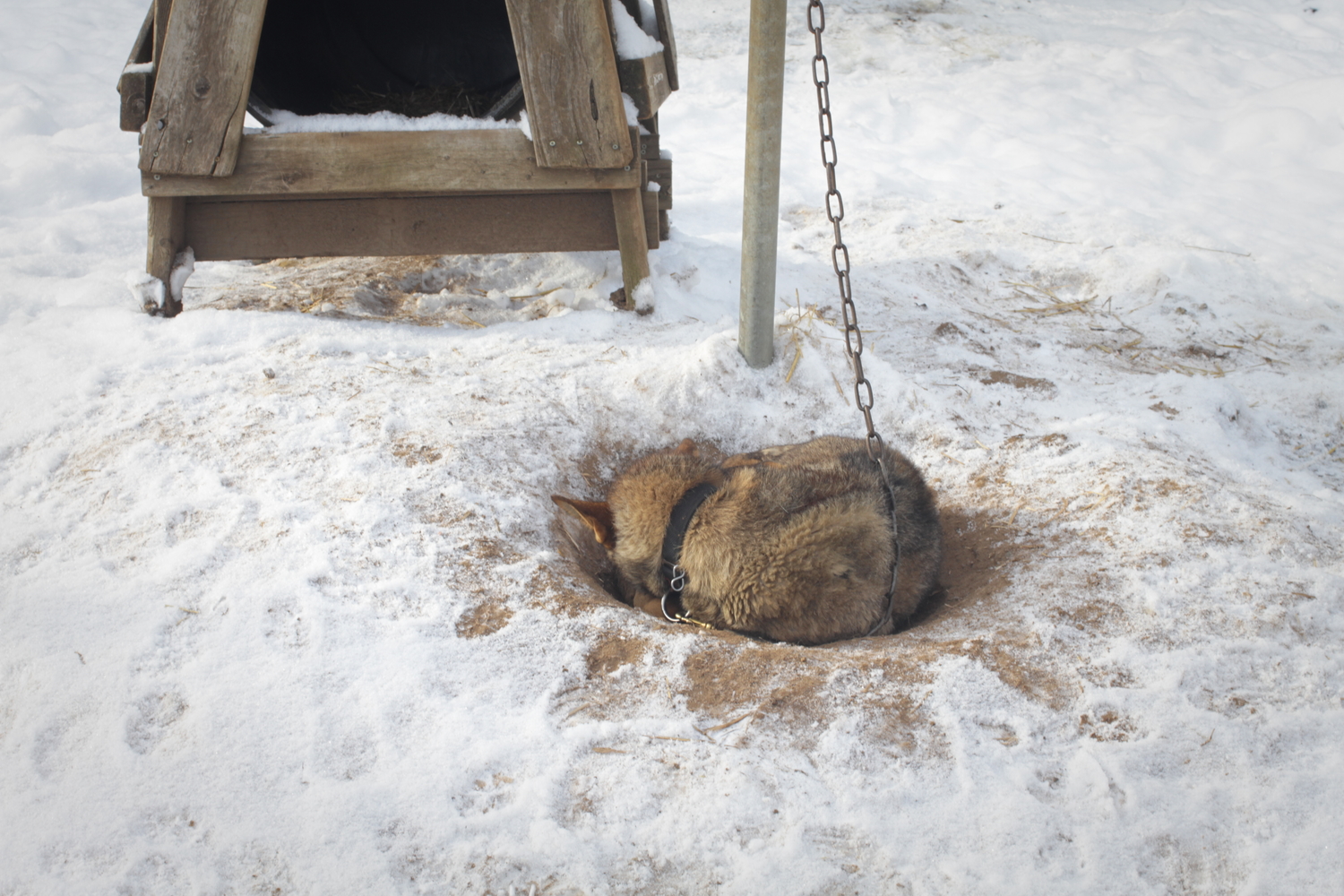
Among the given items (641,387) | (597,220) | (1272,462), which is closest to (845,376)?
(641,387)

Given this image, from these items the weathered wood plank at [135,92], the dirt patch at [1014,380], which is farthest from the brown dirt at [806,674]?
the weathered wood plank at [135,92]

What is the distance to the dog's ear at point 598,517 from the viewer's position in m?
2.96

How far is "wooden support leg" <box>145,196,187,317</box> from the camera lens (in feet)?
14.3

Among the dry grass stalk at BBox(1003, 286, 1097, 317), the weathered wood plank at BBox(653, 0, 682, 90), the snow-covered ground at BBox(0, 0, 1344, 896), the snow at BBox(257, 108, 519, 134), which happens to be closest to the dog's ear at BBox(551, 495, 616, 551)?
the snow-covered ground at BBox(0, 0, 1344, 896)

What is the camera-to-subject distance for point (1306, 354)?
187 inches

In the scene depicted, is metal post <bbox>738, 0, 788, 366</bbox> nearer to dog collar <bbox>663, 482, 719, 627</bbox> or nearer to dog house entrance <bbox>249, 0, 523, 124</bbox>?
dog collar <bbox>663, 482, 719, 627</bbox>

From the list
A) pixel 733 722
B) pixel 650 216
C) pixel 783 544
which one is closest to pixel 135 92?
pixel 650 216

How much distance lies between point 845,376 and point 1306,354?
298 centimetres

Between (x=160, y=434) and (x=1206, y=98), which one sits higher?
(x=1206, y=98)

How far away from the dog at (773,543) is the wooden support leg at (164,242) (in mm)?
3065

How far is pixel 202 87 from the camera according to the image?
161 inches

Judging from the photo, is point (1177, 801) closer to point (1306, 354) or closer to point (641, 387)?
point (641, 387)

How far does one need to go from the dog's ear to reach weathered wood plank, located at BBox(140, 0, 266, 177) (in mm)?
2921

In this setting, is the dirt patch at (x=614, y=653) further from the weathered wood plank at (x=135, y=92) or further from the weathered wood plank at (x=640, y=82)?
the weathered wood plank at (x=135, y=92)
